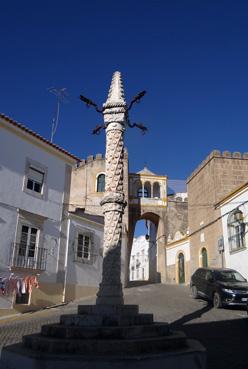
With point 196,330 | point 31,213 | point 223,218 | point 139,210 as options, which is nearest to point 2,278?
point 31,213

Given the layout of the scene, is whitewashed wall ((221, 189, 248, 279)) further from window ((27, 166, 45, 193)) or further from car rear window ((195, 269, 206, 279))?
window ((27, 166, 45, 193))

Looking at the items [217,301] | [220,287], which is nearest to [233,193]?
[220,287]

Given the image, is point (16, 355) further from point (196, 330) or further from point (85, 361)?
point (196, 330)

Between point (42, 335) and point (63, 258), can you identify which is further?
point (63, 258)

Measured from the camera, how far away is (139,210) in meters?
33.0

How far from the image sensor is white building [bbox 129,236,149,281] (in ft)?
148

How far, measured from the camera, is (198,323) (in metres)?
10.3

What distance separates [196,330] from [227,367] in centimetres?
360

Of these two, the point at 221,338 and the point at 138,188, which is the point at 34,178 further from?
Result: the point at 138,188

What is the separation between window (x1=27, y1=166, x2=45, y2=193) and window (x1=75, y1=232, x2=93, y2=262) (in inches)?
129

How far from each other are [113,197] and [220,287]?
7.81m

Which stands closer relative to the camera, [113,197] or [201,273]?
[113,197]

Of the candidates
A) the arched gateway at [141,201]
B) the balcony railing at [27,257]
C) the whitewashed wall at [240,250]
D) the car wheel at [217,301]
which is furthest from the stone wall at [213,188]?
the balcony railing at [27,257]

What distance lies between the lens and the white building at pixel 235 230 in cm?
1747
